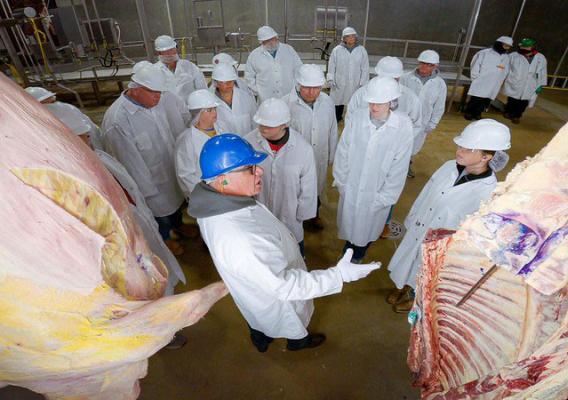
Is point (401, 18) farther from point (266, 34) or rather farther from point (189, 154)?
point (189, 154)

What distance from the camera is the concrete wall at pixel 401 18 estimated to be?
761cm

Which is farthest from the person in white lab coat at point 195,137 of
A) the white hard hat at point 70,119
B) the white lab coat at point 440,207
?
the white lab coat at point 440,207

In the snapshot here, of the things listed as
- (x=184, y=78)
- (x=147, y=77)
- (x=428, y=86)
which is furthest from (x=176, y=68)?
(x=428, y=86)

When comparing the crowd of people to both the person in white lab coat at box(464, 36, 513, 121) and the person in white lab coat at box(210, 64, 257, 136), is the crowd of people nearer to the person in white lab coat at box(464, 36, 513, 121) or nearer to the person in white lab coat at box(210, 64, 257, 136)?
the person in white lab coat at box(210, 64, 257, 136)

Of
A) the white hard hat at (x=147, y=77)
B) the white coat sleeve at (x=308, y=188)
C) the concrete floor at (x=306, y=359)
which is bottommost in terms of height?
the concrete floor at (x=306, y=359)

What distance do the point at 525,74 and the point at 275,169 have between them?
6383 mm

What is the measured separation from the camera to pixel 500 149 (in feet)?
5.74

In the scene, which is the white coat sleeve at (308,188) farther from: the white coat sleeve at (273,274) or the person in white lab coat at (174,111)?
the person in white lab coat at (174,111)

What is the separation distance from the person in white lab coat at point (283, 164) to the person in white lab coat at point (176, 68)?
2356 mm

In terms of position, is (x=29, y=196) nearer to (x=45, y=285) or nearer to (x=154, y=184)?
(x=45, y=285)

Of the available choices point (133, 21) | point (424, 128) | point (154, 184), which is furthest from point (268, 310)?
point (133, 21)

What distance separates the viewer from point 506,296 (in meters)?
1.04

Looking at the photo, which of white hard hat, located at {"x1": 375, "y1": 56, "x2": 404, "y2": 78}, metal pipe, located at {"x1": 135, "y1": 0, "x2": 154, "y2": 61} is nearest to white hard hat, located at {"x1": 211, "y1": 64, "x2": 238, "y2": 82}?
metal pipe, located at {"x1": 135, "y1": 0, "x2": 154, "y2": 61}

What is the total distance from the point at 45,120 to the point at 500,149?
6.89ft
